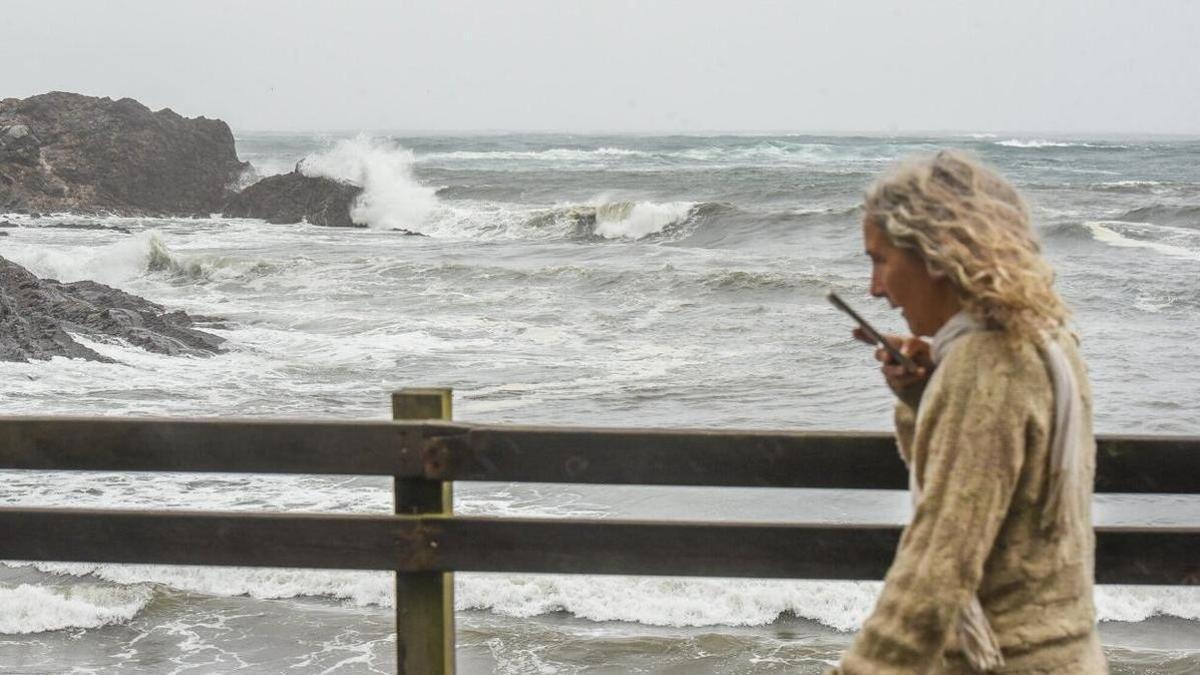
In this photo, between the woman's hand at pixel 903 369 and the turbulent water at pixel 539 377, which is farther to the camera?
the turbulent water at pixel 539 377

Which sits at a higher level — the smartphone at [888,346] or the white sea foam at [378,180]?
the smartphone at [888,346]

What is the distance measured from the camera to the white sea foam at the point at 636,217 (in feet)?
110

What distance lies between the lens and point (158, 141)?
137 ft

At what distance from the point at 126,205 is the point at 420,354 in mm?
26462

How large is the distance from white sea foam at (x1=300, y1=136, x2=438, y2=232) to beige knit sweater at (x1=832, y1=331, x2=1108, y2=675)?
114 feet

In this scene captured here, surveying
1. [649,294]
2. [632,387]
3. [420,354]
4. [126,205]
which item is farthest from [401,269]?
[126,205]

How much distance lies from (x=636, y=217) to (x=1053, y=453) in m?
32.7

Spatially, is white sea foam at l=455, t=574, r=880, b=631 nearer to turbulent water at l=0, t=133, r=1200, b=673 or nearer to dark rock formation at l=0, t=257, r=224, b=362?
turbulent water at l=0, t=133, r=1200, b=673

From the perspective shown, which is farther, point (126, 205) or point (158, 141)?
point (158, 141)

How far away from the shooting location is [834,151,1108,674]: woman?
188 centimetres

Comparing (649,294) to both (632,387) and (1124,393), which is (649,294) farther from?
(1124,393)

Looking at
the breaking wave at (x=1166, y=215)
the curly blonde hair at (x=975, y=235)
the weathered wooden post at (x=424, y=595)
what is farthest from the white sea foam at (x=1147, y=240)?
the curly blonde hair at (x=975, y=235)

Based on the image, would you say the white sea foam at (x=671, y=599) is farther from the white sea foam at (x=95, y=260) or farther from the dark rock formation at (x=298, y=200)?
the dark rock formation at (x=298, y=200)

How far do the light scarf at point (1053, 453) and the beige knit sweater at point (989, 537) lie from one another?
12mm
